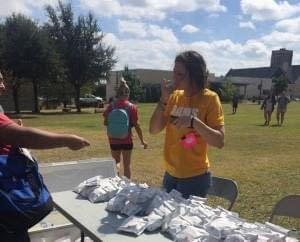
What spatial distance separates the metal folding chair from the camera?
12.0ft

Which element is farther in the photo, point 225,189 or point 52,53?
point 52,53

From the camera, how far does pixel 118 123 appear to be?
22.5 feet

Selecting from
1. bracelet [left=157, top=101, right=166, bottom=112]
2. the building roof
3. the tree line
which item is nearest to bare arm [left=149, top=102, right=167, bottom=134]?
bracelet [left=157, top=101, right=166, bottom=112]

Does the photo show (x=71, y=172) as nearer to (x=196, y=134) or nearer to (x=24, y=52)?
(x=196, y=134)

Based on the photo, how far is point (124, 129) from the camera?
6.87 m

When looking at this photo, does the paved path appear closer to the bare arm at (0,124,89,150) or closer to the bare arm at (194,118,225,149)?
the bare arm at (194,118,225,149)

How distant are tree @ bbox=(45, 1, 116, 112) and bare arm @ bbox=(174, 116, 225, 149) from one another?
36.5m

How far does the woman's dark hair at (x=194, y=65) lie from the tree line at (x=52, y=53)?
102 feet

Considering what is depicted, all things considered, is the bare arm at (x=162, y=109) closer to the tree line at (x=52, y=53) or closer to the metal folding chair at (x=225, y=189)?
the metal folding chair at (x=225, y=189)

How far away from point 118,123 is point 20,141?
15.7ft

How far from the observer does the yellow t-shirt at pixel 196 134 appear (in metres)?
3.22

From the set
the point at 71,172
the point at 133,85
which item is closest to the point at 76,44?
the point at 133,85

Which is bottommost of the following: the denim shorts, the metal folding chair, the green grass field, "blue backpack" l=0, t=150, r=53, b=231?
the green grass field

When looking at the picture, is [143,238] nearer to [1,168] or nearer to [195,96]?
[1,168]
